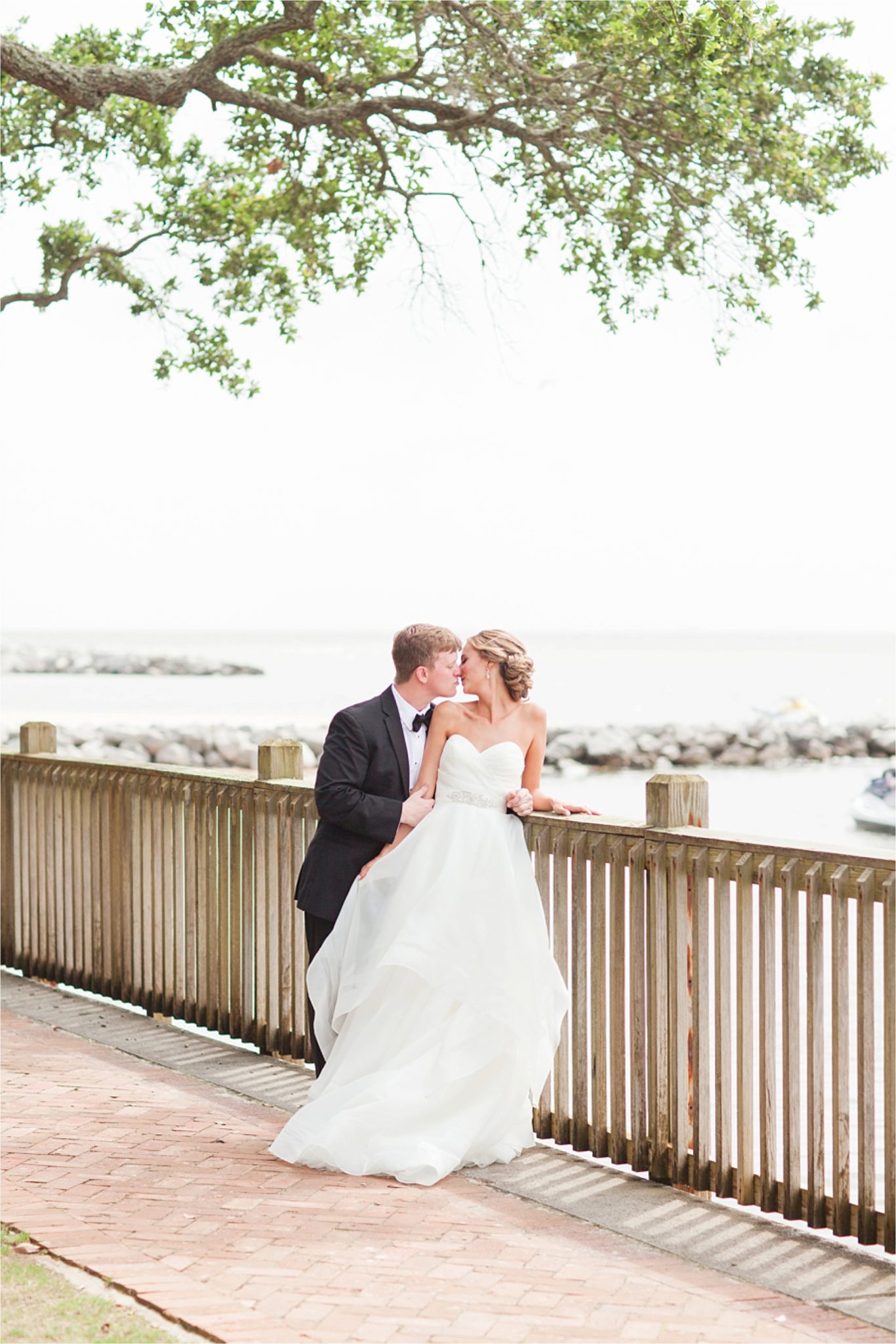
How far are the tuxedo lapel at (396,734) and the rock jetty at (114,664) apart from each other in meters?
97.3

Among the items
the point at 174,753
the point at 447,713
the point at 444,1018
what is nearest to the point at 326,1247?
the point at 444,1018

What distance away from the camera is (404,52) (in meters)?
10.3

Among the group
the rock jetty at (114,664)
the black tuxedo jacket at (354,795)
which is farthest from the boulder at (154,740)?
the rock jetty at (114,664)

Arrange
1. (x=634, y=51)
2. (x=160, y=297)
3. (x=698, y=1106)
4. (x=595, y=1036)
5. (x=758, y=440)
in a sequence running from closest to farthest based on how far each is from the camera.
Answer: (x=698, y=1106) → (x=595, y=1036) → (x=634, y=51) → (x=160, y=297) → (x=758, y=440)

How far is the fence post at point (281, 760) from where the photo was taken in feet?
23.8

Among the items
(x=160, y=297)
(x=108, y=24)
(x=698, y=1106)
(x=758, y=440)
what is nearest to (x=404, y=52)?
(x=108, y=24)

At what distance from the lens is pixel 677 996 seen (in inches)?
209

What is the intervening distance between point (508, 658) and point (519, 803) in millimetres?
595

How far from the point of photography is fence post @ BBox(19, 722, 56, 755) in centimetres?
942

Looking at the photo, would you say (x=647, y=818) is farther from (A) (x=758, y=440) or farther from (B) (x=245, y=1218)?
(A) (x=758, y=440)

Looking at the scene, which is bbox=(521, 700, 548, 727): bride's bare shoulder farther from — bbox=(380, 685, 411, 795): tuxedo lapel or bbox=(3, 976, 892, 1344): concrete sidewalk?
bbox=(3, 976, 892, 1344): concrete sidewalk

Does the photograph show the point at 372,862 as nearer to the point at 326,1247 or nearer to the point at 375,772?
the point at 375,772

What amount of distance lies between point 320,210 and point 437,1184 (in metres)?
8.91

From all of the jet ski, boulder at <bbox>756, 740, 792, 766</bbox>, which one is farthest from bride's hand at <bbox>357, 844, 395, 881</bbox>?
boulder at <bbox>756, 740, 792, 766</bbox>
